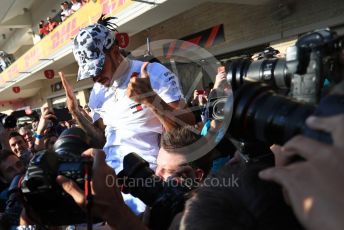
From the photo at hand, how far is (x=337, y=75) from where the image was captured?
89 cm

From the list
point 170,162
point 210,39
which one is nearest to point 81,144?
point 170,162

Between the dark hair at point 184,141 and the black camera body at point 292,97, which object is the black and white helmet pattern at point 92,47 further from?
the black camera body at point 292,97

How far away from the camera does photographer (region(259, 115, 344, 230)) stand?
50 cm

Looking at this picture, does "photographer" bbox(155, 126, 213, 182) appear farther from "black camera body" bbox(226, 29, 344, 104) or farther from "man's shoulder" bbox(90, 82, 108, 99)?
"black camera body" bbox(226, 29, 344, 104)

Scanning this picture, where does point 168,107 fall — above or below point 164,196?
above

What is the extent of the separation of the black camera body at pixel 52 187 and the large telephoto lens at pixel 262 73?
0.46m

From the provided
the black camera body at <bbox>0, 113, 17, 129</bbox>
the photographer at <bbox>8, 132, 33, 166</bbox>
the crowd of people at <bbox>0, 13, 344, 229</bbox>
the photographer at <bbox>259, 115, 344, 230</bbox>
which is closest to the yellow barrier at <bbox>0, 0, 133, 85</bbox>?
the black camera body at <bbox>0, 113, 17, 129</bbox>

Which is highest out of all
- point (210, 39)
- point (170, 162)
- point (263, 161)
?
point (210, 39)

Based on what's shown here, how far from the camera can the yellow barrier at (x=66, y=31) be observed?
643 centimetres

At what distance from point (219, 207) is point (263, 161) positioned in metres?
0.25

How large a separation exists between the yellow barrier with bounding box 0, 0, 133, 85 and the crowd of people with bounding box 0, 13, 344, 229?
3.93 meters

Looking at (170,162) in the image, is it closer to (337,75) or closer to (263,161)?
(263,161)

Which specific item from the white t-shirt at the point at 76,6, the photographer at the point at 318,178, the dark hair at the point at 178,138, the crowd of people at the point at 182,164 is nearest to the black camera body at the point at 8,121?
the crowd of people at the point at 182,164

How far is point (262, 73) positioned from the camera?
38.8 inches
